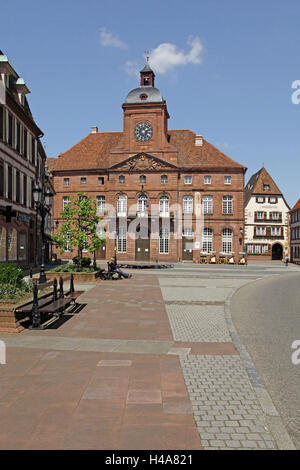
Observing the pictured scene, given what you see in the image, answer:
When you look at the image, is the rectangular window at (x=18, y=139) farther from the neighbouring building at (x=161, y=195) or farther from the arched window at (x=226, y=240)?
the arched window at (x=226, y=240)

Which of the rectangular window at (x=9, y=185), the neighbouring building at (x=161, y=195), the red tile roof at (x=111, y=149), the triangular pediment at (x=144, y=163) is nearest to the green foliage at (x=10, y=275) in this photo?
the rectangular window at (x=9, y=185)

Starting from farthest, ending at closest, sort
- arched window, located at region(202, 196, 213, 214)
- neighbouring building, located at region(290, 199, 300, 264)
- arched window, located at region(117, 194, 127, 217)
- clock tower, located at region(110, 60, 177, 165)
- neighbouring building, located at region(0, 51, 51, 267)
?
neighbouring building, located at region(290, 199, 300, 264) → arched window, located at region(202, 196, 213, 214) → arched window, located at region(117, 194, 127, 217) → clock tower, located at region(110, 60, 177, 165) → neighbouring building, located at region(0, 51, 51, 267)

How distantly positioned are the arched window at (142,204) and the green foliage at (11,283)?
40.2 m

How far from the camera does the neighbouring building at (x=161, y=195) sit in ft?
172

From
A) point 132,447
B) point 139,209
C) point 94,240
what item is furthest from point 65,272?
point 139,209

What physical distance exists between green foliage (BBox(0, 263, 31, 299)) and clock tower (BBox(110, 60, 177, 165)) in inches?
1659

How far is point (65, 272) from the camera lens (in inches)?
899

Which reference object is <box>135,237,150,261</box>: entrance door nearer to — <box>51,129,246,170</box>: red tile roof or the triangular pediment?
the triangular pediment

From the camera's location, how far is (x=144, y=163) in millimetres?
52188

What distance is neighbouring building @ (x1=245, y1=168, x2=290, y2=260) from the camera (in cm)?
6344

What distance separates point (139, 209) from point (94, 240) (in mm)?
28567

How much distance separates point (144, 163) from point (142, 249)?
11123mm

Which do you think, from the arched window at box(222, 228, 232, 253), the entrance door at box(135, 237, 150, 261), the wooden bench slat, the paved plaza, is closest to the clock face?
the entrance door at box(135, 237, 150, 261)

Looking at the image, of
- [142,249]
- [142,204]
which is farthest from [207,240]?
[142,204]
